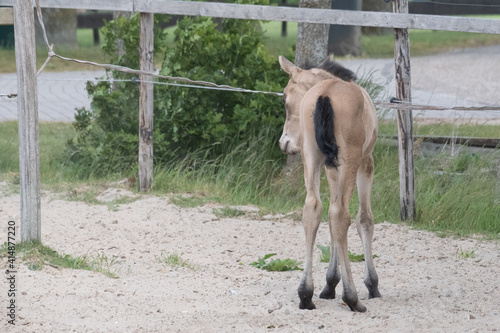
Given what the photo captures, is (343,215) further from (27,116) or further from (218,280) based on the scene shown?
(27,116)

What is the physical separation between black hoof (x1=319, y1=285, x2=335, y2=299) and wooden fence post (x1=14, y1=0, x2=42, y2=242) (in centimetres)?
220

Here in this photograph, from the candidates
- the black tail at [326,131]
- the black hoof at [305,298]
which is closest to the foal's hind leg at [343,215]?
the black tail at [326,131]

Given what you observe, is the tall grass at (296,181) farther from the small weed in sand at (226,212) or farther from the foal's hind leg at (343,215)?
the foal's hind leg at (343,215)

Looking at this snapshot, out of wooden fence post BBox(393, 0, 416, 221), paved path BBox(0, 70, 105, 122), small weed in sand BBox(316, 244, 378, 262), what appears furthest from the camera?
paved path BBox(0, 70, 105, 122)

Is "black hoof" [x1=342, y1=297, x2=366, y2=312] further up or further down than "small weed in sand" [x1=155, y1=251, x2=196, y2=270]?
further up

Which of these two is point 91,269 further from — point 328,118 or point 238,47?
point 238,47

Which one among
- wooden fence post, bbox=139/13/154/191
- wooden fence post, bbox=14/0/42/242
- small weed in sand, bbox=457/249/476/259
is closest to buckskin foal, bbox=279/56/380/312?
small weed in sand, bbox=457/249/476/259

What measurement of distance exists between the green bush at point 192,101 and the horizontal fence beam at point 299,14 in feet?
3.41

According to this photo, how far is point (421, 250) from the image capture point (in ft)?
19.5

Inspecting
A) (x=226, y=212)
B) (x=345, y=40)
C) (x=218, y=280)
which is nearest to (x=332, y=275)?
(x=218, y=280)

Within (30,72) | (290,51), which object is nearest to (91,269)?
(30,72)

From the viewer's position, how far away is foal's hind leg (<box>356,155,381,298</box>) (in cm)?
475

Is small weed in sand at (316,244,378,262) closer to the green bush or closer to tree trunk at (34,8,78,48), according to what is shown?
the green bush

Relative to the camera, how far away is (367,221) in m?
4.84
